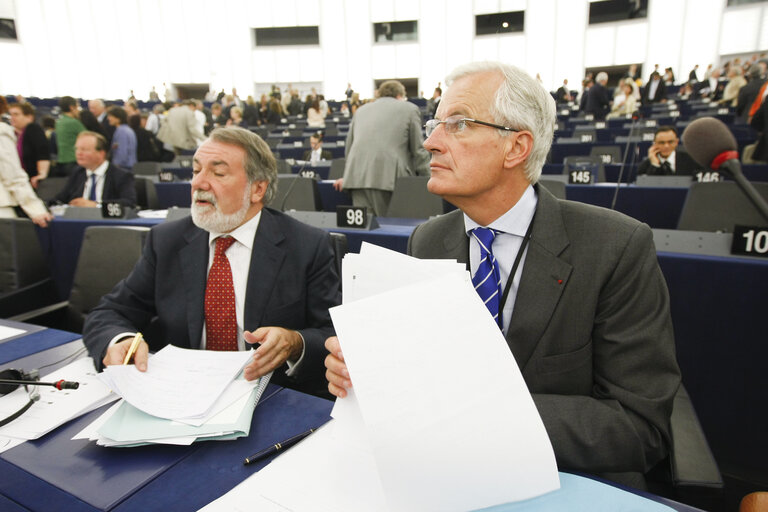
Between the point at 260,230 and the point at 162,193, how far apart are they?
4.49 meters

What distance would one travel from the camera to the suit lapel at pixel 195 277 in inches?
58.6

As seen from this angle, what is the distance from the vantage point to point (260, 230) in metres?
1.62

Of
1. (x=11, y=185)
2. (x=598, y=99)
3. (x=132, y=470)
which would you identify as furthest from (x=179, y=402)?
(x=598, y=99)

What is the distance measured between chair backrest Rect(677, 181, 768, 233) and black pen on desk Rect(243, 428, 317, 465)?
267cm

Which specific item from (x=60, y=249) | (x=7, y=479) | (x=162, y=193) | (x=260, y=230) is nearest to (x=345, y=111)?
(x=162, y=193)

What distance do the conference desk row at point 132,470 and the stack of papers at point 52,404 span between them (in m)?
0.03

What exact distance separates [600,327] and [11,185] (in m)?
4.18

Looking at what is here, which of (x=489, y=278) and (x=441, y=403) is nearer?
(x=441, y=403)

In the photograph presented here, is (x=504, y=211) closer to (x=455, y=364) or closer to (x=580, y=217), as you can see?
(x=580, y=217)

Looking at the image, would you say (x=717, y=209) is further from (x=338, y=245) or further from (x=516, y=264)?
(x=338, y=245)

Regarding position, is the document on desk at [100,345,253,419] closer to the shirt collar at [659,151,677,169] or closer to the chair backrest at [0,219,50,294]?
the chair backrest at [0,219,50,294]

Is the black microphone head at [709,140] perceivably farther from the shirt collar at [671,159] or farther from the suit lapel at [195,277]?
the shirt collar at [671,159]

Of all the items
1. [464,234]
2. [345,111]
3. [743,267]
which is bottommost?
[743,267]

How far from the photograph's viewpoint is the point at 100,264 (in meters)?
2.13
